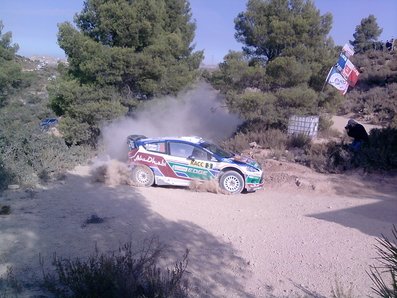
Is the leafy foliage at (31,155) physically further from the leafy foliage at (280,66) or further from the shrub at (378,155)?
the shrub at (378,155)

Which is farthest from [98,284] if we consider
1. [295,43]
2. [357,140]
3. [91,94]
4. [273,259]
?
[295,43]

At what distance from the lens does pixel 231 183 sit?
475 inches

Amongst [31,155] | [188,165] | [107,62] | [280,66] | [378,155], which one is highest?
[280,66]

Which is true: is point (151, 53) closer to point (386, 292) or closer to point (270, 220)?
point (270, 220)

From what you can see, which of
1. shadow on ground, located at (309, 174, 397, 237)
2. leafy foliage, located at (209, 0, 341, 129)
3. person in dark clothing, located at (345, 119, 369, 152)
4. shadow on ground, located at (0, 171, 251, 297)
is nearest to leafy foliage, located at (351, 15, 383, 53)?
leafy foliage, located at (209, 0, 341, 129)

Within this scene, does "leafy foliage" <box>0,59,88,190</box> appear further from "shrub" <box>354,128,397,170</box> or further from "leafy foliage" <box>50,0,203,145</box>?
"shrub" <box>354,128,397,170</box>

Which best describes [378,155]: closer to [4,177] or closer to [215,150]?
[215,150]

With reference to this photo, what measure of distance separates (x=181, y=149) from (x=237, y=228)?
4176 mm

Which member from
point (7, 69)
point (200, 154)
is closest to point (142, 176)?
point (200, 154)

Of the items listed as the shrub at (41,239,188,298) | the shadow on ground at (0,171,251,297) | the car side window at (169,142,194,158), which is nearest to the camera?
the shrub at (41,239,188,298)

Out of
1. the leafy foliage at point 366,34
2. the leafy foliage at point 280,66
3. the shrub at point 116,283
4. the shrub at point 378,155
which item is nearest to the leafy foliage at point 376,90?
the leafy foliage at point 366,34

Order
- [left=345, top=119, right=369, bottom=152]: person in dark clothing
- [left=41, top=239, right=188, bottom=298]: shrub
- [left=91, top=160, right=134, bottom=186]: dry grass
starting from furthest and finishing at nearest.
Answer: [left=345, top=119, right=369, bottom=152]: person in dark clothing, [left=91, top=160, right=134, bottom=186]: dry grass, [left=41, top=239, right=188, bottom=298]: shrub

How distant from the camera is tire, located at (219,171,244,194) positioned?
12.0 metres

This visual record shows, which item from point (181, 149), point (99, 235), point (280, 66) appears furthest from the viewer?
point (280, 66)
